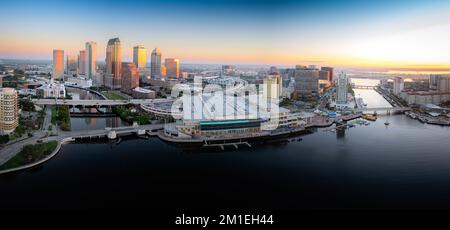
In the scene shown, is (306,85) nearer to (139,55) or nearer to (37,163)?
(37,163)

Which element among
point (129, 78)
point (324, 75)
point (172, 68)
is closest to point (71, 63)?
point (172, 68)

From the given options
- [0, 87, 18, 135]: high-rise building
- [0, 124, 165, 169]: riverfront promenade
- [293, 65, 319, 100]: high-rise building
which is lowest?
[0, 124, 165, 169]: riverfront promenade

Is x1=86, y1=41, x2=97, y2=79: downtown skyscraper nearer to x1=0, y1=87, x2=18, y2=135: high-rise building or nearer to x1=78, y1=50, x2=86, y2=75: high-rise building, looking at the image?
x1=78, y1=50, x2=86, y2=75: high-rise building

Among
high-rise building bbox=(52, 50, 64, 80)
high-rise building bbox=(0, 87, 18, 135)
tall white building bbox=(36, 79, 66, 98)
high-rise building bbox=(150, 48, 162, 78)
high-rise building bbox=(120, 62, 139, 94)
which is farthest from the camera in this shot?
high-rise building bbox=(150, 48, 162, 78)

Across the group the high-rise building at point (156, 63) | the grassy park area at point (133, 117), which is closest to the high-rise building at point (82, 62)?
the high-rise building at point (156, 63)

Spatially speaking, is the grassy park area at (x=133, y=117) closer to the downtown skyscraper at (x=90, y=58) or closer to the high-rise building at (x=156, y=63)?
the downtown skyscraper at (x=90, y=58)

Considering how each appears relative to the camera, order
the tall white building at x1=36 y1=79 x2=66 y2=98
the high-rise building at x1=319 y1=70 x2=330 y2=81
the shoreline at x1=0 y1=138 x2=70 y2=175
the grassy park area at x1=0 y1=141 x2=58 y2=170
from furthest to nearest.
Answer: the high-rise building at x1=319 y1=70 x2=330 y2=81, the tall white building at x1=36 y1=79 x2=66 y2=98, the grassy park area at x1=0 y1=141 x2=58 y2=170, the shoreline at x1=0 y1=138 x2=70 y2=175

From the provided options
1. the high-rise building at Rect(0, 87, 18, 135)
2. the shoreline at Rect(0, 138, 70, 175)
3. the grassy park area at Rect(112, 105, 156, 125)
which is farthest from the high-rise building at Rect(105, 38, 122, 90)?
the shoreline at Rect(0, 138, 70, 175)

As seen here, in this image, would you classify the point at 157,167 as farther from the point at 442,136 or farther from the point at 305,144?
the point at 442,136

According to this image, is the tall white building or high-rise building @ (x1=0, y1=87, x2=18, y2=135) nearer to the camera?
high-rise building @ (x1=0, y1=87, x2=18, y2=135)
